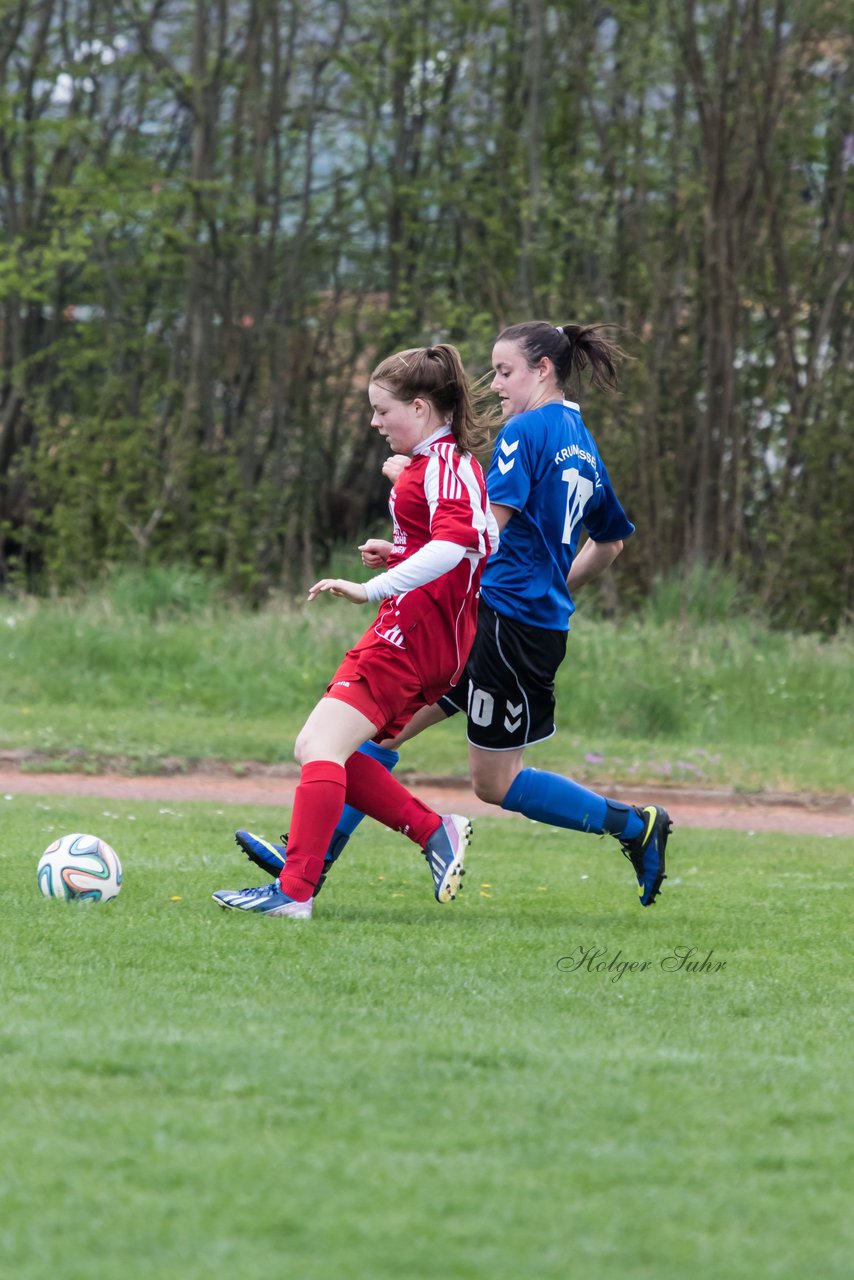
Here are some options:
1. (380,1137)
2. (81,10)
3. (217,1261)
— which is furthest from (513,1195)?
(81,10)

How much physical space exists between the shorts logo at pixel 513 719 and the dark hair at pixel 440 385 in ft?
3.01

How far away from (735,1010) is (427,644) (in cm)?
165

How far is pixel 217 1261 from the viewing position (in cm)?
262

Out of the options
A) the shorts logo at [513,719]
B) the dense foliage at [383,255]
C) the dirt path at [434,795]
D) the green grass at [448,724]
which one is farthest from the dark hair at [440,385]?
the dense foliage at [383,255]

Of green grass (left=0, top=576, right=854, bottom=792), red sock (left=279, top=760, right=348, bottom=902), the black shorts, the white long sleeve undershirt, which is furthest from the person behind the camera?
green grass (left=0, top=576, right=854, bottom=792)

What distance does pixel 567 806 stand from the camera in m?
5.96

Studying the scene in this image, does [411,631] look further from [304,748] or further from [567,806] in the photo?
Answer: [567,806]

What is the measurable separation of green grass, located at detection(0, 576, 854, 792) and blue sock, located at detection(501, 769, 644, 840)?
454 centimetres

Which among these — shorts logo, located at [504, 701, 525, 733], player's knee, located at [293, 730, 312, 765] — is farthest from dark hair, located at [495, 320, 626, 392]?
player's knee, located at [293, 730, 312, 765]

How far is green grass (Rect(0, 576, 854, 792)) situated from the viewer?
1096cm

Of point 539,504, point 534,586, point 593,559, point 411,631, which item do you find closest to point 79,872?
point 411,631

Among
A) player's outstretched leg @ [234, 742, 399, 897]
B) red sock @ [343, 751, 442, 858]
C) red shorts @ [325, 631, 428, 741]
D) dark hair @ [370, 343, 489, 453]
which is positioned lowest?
player's outstretched leg @ [234, 742, 399, 897]

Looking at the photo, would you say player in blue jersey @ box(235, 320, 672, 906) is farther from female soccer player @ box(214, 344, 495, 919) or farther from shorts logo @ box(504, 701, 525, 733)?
female soccer player @ box(214, 344, 495, 919)

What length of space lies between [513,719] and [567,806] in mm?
385
